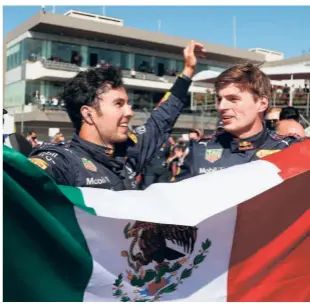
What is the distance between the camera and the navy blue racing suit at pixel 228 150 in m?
2.79

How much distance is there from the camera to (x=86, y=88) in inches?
107

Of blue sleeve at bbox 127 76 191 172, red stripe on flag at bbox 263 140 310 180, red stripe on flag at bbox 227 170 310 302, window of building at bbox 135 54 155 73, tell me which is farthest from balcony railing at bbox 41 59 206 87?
red stripe on flag at bbox 227 170 310 302

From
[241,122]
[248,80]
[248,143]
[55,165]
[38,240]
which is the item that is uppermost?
[248,80]

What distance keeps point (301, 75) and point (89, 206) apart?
8.46m

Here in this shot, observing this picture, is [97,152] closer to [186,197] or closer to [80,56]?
[186,197]

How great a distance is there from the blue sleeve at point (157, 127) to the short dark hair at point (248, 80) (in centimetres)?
45

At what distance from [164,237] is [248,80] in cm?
121

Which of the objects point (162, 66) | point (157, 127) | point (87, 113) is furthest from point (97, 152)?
point (162, 66)

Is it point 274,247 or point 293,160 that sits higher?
point 293,160

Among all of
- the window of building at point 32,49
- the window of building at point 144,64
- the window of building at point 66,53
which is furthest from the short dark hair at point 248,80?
the window of building at point 144,64

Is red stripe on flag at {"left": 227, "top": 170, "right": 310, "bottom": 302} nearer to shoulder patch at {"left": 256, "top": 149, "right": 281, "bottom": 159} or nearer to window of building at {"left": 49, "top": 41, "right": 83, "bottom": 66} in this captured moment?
shoulder patch at {"left": 256, "top": 149, "right": 281, "bottom": 159}

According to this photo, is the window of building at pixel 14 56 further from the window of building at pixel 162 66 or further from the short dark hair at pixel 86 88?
the short dark hair at pixel 86 88

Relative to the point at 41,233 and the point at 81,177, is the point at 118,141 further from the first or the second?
the point at 41,233

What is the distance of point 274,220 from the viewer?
2244 millimetres
